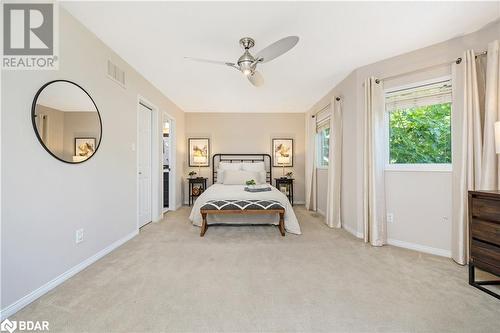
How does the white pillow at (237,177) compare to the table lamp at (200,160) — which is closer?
the white pillow at (237,177)

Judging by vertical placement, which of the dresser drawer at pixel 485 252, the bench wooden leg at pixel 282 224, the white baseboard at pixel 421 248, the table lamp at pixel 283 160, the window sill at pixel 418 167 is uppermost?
the table lamp at pixel 283 160

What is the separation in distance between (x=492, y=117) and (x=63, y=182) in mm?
4132

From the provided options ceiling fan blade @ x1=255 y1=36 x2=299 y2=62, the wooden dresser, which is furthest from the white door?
the wooden dresser

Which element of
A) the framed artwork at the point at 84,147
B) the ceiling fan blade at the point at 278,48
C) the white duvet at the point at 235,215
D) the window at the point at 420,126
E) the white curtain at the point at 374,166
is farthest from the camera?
the white duvet at the point at 235,215

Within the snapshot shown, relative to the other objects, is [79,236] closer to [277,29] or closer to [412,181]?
[277,29]

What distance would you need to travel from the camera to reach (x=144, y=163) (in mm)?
3814

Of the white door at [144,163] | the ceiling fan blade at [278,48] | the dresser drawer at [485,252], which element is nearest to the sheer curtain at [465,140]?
the dresser drawer at [485,252]

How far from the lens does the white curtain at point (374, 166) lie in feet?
9.45

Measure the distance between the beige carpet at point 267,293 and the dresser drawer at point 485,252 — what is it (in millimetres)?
284

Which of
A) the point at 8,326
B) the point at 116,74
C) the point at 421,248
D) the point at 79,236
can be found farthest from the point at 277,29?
the point at 8,326

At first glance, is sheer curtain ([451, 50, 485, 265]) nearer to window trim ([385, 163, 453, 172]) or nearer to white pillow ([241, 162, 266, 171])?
window trim ([385, 163, 453, 172])

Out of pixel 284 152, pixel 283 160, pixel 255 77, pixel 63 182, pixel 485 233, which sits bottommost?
pixel 485 233

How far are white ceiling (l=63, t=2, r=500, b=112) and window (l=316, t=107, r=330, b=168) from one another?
1.26 meters

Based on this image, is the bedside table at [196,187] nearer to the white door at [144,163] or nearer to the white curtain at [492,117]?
the white door at [144,163]
